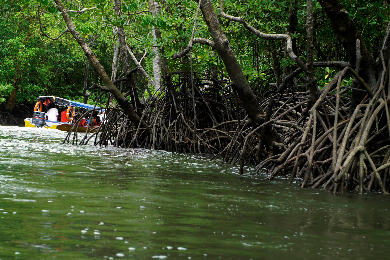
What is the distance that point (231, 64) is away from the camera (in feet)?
25.5

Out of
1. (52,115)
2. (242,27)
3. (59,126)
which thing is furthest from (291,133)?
(52,115)

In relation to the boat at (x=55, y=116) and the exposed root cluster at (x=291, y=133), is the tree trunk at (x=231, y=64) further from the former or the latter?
the boat at (x=55, y=116)

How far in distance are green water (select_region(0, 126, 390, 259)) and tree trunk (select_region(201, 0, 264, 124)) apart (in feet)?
5.82

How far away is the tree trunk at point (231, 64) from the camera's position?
774 centimetres

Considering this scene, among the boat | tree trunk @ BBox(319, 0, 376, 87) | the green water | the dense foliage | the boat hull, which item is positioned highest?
the dense foliage

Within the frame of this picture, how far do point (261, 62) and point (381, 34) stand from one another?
5.02 meters

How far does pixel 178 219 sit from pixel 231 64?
4509mm

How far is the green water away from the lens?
2.72m

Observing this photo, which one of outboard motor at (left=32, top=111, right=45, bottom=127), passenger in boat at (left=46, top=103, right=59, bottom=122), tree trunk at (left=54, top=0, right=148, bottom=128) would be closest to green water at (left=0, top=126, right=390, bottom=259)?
tree trunk at (left=54, top=0, right=148, bottom=128)

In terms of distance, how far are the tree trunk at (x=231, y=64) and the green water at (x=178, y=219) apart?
1774 millimetres

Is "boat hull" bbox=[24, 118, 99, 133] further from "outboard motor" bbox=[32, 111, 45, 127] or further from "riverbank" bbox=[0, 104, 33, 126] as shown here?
"riverbank" bbox=[0, 104, 33, 126]

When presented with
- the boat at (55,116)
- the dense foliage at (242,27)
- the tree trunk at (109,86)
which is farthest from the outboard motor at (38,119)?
the tree trunk at (109,86)

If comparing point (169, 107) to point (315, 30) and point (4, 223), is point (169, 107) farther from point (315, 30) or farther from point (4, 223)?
point (4, 223)

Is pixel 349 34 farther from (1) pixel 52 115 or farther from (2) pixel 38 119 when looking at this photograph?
(1) pixel 52 115
